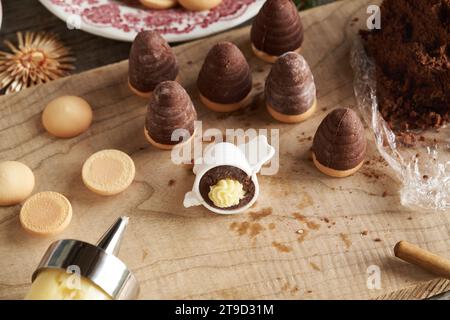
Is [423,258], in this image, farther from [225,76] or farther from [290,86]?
[225,76]

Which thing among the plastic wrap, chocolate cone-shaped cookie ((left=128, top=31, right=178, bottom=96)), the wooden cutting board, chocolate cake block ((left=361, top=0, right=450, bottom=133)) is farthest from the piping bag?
chocolate cake block ((left=361, top=0, right=450, bottom=133))

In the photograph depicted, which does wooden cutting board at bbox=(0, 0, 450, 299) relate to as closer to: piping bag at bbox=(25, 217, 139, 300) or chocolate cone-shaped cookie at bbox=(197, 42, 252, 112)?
chocolate cone-shaped cookie at bbox=(197, 42, 252, 112)

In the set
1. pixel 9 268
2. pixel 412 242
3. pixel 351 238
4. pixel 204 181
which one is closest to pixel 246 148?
pixel 204 181

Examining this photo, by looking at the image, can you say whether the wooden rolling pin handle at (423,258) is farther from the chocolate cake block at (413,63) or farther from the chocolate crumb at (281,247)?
the chocolate cake block at (413,63)

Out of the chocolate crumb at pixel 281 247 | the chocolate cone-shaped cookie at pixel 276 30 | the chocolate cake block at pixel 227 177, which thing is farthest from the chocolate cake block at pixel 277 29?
the chocolate crumb at pixel 281 247

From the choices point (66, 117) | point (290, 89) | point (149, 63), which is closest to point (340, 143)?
point (290, 89)

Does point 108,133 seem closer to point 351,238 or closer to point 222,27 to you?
point 222,27
